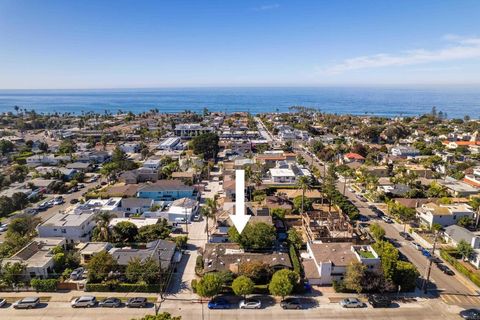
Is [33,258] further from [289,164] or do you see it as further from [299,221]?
[289,164]

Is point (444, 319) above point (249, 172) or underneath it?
underneath

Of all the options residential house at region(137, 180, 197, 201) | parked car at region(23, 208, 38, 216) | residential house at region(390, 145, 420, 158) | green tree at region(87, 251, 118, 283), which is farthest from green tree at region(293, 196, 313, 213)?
residential house at region(390, 145, 420, 158)

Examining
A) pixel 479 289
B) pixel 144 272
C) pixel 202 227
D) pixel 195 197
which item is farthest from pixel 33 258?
pixel 479 289

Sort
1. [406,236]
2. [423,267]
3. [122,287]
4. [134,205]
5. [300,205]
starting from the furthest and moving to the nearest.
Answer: [134,205] → [300,205] → [406,236] → [423,267] → [122,287]

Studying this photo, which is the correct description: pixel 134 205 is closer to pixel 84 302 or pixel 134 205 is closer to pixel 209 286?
pixel 84 302

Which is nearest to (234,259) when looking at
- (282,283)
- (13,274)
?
(282,283)
